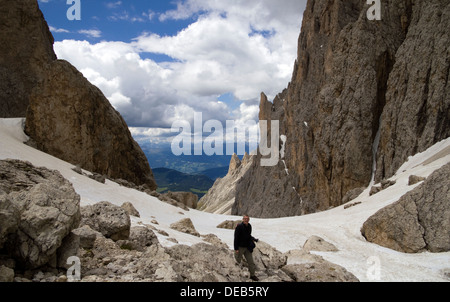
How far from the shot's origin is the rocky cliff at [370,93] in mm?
31188

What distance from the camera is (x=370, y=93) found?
3934 centimetres

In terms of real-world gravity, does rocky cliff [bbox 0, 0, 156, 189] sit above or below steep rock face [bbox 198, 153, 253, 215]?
above

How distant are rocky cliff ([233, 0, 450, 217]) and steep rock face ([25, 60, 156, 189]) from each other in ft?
103

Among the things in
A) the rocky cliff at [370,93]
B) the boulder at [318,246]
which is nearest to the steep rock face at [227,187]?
the rocky cliff at [370,93]

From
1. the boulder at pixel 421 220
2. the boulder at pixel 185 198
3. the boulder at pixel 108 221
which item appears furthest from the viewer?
the boulder at pixel 185 198

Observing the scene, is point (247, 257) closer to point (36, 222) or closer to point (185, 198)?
point (36, 222)

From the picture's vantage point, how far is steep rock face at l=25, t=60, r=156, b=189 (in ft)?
100

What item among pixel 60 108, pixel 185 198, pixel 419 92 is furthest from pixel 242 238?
pixel 419 92

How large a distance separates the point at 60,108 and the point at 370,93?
38.0 meters

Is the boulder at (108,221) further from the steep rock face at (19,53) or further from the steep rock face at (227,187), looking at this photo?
the steep rock face at (227,187)

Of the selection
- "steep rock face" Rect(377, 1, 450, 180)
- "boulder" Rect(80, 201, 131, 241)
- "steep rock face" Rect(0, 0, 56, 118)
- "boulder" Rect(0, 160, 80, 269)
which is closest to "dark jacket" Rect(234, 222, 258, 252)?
"boulder" Rect(80, 201, 131, 241)

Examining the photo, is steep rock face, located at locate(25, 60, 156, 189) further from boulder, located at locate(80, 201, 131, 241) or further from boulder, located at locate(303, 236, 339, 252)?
boulder, located at locate(303, 236, 339, 252)

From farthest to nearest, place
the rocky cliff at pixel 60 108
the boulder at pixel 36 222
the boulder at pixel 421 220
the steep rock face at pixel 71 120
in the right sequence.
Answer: the rocky cliff at pixel 60 108, the steep rock face at pixel 71 120, the boulder at pixel 421 220, the boulder at pixel 36 222

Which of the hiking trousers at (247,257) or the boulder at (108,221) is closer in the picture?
the hiking trousers at (247,257)
